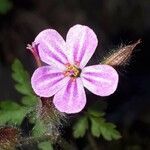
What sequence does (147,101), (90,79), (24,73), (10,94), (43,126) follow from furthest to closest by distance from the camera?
1. (10,94)
2. (147,101)
3. (24,73)
4. (43,126)
5. (90,79)

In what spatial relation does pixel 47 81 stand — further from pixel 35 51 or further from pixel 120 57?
pixel 120 57

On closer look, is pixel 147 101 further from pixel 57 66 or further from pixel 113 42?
pixel 57 66

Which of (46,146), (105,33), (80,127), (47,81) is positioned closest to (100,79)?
(47,81)

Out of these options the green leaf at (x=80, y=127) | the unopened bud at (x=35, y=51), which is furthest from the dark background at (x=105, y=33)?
the unopened bud at (x=35, y=51)

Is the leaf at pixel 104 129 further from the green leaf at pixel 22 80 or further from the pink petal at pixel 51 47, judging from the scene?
the pink petal at pixel 51 47

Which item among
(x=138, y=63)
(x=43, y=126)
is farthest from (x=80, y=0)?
(x=43, y=126)

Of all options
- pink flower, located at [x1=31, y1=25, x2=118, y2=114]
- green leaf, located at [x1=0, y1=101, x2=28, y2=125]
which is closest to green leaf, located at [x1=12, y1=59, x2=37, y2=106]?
green leaf, located at [x1=0, y1=101, x2=28, y2=125]

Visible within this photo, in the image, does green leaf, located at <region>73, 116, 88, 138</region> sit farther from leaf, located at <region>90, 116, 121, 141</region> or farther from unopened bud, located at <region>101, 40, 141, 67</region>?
unopened bud, located at <region>101, 40, 141, 67</region>
